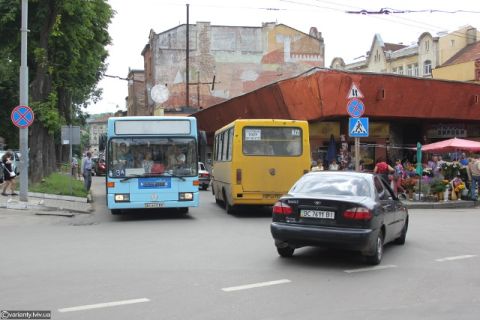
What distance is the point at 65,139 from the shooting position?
25.0 m

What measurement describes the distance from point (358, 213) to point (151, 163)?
8.32 metres

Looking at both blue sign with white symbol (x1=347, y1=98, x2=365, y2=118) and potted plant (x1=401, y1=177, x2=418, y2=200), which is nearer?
blue sign with white symbol (x1=347, y1=98, x2=365, y2=118)

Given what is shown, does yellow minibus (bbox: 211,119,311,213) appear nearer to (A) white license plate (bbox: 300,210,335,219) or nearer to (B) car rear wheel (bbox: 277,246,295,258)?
(B) car rear wheel (bbox: 277,246,295,258)

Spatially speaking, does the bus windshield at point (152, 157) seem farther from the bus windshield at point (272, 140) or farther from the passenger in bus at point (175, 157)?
the bus windshield at point (272, 140)

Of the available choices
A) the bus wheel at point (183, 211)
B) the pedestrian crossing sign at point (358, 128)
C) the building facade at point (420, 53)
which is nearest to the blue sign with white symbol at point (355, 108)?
the pedestrian crossing sign at point (358, 128)

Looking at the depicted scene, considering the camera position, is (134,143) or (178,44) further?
(178,44)

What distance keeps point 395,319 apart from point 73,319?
336 cm

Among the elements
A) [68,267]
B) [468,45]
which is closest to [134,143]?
[68,267]

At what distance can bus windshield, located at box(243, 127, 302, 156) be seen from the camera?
1694cm

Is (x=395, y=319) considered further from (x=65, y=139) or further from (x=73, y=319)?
(x=65, y=139)

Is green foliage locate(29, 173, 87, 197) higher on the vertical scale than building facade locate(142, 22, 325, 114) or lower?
lower

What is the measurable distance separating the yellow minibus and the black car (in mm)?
6704

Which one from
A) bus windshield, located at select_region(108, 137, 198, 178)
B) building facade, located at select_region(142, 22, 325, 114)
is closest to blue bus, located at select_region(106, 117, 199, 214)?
bus windshield, located at select_region(108, 137, 198, 178)

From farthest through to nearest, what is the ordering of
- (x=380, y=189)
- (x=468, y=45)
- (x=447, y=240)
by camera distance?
(x=468, y=45) → (x=447, y=240) → (x=380, y=189)
